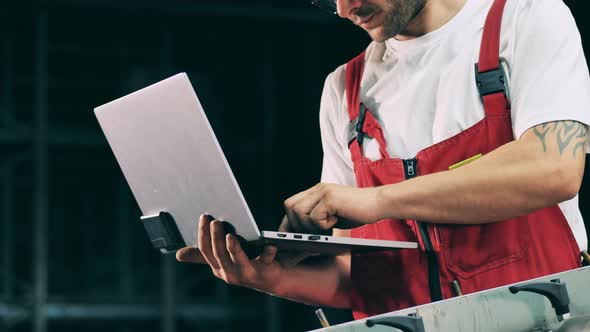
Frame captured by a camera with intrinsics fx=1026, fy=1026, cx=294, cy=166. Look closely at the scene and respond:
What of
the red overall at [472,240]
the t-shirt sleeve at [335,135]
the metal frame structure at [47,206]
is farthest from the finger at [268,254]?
the metal frame structure at [47,206]

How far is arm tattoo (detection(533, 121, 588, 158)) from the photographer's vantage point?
185 cm

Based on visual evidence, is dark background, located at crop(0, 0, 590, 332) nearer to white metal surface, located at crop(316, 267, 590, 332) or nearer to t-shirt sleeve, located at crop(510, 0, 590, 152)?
t-shirt sleeve, located at crop(510, 0, 590, 152)

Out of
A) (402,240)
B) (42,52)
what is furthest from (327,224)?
(42,52)

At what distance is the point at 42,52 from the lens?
923cm

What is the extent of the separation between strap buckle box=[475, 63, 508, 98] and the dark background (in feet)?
17.7

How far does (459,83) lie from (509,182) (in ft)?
0.93

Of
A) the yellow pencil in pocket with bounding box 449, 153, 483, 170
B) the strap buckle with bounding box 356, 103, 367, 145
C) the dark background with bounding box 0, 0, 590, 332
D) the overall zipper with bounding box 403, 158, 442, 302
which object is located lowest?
the overall zipper with bounding box 403, 158, 442, 302

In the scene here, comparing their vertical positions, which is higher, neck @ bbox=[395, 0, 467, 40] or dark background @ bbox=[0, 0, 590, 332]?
dark background @ bbox=[0, 0, 590, 332]

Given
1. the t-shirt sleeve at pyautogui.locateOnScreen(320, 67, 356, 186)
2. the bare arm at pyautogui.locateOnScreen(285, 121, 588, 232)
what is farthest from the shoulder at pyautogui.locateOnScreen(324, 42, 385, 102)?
the bare arm at pyautogui.locateOnScreen(285, 121, 588, 232)

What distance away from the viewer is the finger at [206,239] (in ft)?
6.42

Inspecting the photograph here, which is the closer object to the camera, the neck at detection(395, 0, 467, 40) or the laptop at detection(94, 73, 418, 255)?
the laptop at detection(94, 73, 418, 255)

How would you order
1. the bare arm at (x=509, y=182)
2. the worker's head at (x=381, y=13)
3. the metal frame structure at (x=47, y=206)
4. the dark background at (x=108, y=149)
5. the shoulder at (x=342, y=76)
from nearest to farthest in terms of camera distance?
the bare arm at (x=509, y=182)
the worker's head at (x=381, y=13)
the shoulder at (x=342, y=76)
the dark background at (x=108, y=149)
the metal frame structure at (x=47, y=206)

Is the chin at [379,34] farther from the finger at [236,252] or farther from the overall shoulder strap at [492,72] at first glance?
the finger at [236,252]

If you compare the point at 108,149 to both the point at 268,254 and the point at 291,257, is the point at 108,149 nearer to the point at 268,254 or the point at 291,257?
the point at 291,257
